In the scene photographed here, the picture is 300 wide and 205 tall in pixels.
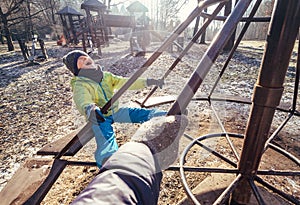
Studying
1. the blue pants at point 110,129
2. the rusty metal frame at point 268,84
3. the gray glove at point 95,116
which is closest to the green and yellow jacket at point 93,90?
the blue pants at point 110,129

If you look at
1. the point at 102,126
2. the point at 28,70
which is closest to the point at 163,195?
the point at 102,126

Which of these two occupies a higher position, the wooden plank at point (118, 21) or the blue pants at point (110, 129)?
the wooden plank at point (118, 21)

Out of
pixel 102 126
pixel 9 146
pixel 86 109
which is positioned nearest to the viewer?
pixel 86 109

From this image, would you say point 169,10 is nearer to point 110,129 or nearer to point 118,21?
point 118,21

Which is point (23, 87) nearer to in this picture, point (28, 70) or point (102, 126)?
point (28, 70)

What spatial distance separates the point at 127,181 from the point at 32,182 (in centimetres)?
116

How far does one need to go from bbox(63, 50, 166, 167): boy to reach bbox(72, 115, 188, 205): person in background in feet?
3.17

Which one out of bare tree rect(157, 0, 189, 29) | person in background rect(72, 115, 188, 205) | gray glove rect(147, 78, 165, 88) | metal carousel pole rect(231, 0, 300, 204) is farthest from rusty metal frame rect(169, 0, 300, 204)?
bare tree rect(157, 0, 189, 29)

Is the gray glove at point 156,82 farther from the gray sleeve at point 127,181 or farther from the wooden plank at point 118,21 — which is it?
the wooden plank at point 118,21

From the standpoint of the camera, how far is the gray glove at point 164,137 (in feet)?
2.43

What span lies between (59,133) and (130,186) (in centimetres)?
268

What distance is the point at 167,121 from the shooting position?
776 millimetres

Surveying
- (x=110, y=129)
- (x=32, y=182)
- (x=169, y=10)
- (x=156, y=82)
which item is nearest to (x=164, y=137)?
(x=32, y=182)

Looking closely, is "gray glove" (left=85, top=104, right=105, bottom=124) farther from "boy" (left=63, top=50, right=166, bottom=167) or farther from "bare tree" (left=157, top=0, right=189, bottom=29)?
"bare tree" (left=157, top=0, right=189, bottom=29)
